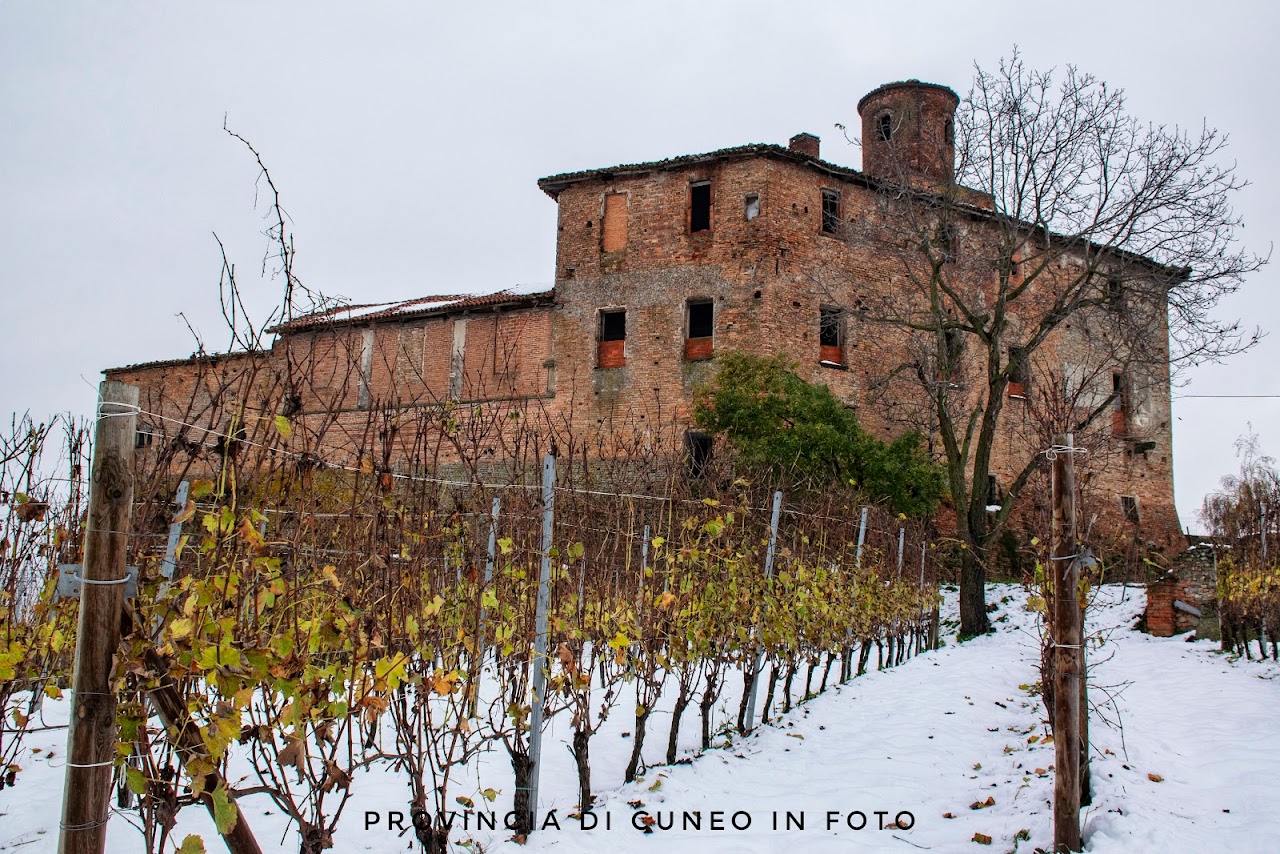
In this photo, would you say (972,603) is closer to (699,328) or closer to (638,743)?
(699,328)

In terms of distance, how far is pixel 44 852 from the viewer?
4.41 meters

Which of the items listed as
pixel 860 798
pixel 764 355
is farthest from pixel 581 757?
pixel 764 355

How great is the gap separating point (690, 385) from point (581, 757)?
15.5m

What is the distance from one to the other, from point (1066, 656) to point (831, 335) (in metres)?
17.3

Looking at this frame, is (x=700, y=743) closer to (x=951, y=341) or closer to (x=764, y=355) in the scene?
(x=764, y=355)

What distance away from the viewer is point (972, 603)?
14.2 m

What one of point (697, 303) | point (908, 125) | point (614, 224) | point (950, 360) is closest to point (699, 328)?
point (697, 303)

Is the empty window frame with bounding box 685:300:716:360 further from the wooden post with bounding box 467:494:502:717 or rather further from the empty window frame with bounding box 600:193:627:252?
the wooden post with bounding box 467:494:502:717

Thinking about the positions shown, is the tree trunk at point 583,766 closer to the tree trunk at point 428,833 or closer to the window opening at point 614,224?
the tree trunk at point 428,833

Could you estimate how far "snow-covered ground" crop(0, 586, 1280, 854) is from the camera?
470 cm

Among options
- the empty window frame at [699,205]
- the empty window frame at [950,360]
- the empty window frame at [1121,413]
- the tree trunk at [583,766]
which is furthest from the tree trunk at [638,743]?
the empty window frame at [1121,413]

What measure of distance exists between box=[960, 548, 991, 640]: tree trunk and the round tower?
11364 millimetres

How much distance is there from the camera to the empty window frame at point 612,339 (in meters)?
21.3

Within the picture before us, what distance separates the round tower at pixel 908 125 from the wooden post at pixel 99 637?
2164 centimetres
